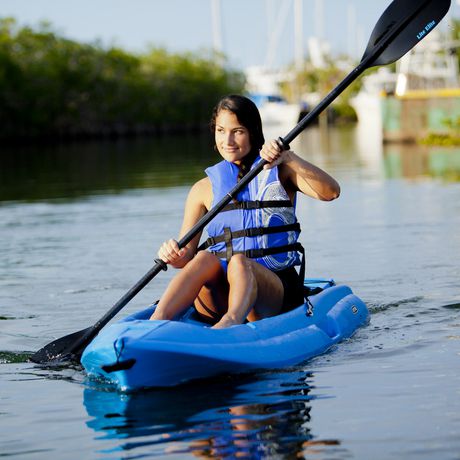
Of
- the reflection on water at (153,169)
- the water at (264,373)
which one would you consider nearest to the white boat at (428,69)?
Answer: the reflection on water at (153,169)

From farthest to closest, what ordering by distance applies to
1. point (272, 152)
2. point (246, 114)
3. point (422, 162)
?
point (422, 162) < point (246, 114) < point (272, 152)

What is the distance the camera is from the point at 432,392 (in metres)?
5.20

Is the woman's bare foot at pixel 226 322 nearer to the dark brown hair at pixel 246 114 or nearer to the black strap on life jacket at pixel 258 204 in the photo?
the black strap on life jacket at pixel 258 204

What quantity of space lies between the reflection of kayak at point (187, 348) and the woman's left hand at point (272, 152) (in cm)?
77

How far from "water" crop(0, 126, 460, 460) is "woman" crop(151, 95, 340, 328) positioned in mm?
437

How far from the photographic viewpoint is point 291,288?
6059 millimetres

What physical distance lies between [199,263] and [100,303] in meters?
2.75

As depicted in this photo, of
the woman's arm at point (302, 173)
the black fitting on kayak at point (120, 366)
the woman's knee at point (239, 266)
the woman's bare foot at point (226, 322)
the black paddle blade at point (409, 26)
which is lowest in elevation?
the black fitting on kayak at point (120, 366)

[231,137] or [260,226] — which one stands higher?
[231,137]

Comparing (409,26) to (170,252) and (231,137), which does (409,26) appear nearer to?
(231,137)

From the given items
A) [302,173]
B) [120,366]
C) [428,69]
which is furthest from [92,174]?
[120,366]

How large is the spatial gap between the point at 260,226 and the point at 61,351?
4.25ft

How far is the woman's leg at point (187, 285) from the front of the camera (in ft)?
18.5

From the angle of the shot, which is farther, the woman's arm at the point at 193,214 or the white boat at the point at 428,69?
the white boat at the point at 428,69
